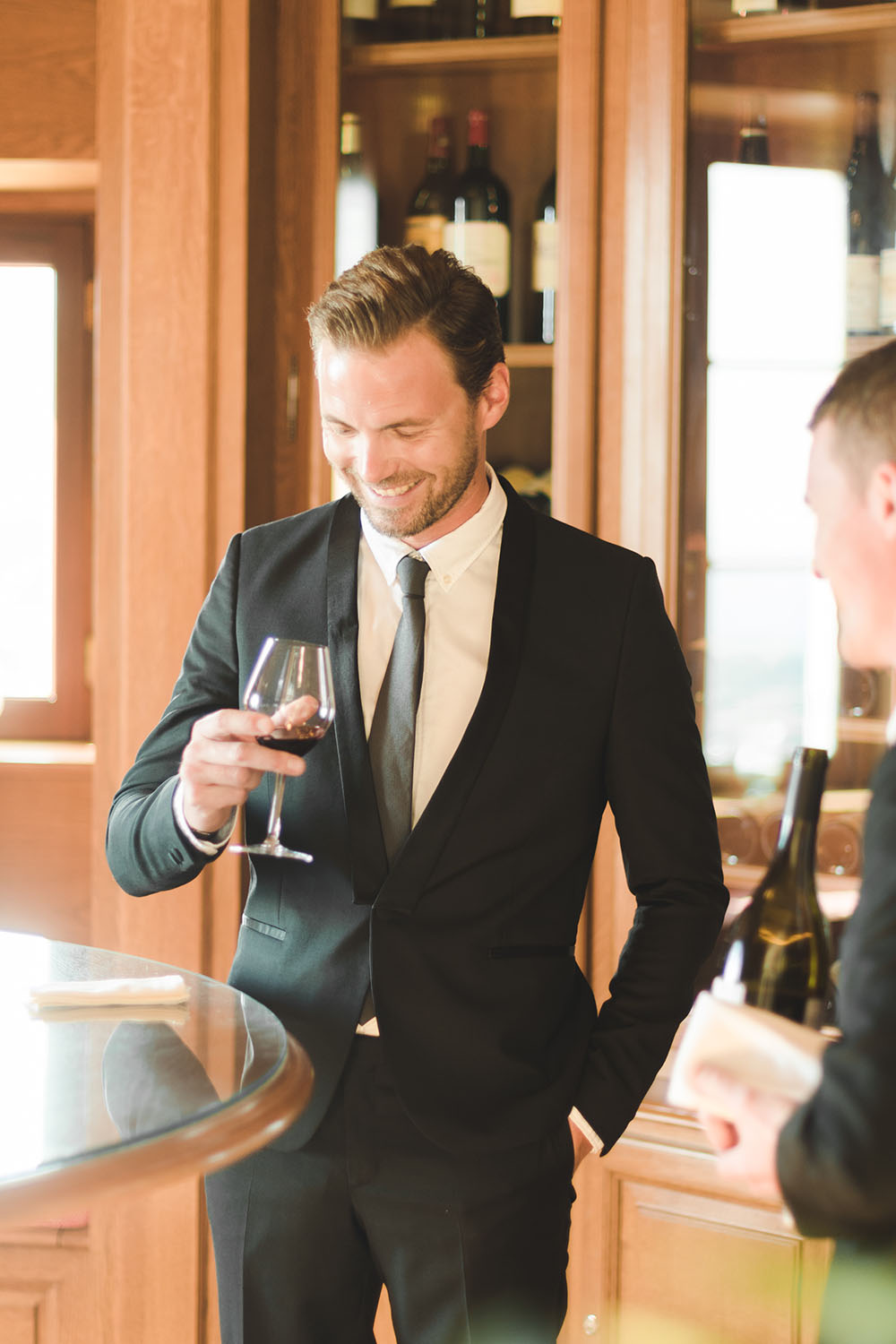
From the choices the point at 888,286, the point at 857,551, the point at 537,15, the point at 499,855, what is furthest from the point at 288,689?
the point at 537,15

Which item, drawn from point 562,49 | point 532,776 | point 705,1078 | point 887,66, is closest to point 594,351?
point 562,49

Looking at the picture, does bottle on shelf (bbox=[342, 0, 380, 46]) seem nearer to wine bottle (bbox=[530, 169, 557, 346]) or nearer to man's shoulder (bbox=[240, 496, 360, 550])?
wine bottle (bbox=[530, 169, 557, 346])

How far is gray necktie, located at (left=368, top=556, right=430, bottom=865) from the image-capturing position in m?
1.43

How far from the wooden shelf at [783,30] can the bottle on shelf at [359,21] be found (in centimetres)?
54

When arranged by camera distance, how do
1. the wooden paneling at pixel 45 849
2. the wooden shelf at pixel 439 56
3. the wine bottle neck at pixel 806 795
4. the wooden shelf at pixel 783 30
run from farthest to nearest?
the wooden paneling at pixel 45 849 → the wooden shelf at pixel 439 56 → the wooden shelf at pixel 783 30 → the wine bottle neck at pixel 806 795

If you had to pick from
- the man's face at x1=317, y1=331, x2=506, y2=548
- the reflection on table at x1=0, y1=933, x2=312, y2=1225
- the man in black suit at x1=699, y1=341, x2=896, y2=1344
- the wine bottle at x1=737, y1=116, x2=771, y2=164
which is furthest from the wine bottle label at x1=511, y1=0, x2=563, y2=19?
the reflection on table at x1=0, y1=933, x2=312, y2=1225

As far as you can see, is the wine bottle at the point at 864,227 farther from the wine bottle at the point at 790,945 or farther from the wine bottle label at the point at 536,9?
the wine bottle at the point at 790,945

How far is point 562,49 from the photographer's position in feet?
6.81

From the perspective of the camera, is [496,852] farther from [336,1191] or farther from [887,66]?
[887,66]

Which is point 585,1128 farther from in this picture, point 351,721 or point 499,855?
point 351,721

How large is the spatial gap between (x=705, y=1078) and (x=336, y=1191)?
2.25 ft

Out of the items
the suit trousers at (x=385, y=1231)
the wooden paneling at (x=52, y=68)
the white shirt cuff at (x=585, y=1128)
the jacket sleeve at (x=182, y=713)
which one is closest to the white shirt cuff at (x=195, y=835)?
the jacket sleeve at (x=182, y=713)

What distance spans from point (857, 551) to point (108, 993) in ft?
2.54

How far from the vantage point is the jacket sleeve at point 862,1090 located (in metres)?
0.71
